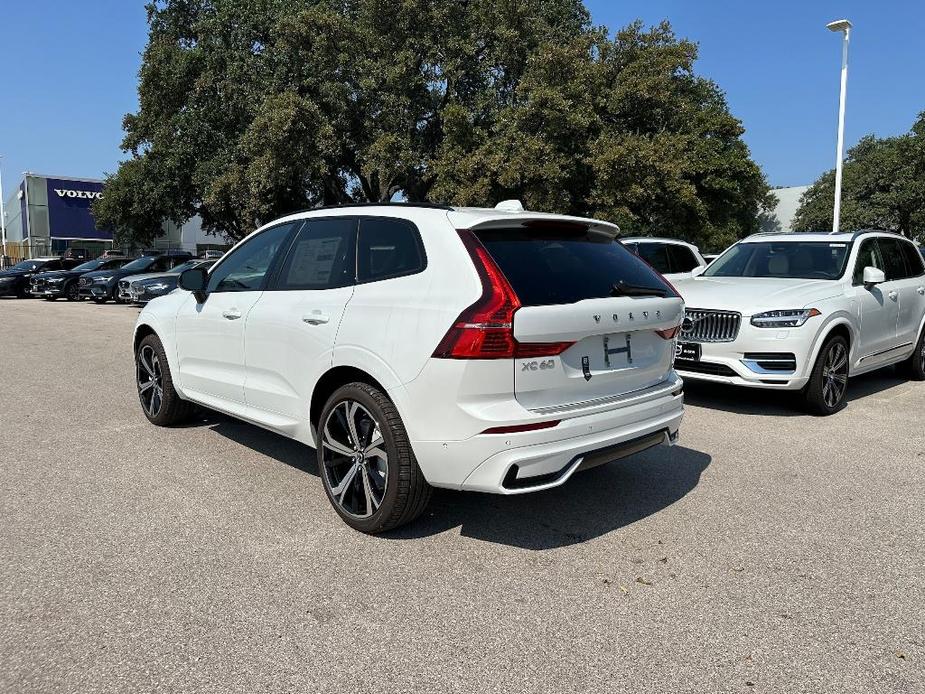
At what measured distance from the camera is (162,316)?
19.1ft

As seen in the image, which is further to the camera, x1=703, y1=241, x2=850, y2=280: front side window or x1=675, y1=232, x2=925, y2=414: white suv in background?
x1=703, y1=241, x2=850, y2=280: front side window

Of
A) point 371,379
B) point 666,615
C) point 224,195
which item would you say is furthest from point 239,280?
point 224,195

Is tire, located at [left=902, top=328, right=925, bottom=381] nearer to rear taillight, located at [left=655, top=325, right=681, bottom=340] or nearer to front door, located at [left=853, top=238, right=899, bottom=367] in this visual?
front door, located at [left=853, top=238, right=899, bottom=367]

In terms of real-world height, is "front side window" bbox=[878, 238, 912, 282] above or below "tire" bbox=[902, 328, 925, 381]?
above

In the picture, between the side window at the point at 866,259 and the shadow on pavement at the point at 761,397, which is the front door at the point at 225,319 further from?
the side window at the point at 866,259

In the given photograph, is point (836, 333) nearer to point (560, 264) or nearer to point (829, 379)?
point (829, 379)

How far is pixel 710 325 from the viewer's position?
268 inches

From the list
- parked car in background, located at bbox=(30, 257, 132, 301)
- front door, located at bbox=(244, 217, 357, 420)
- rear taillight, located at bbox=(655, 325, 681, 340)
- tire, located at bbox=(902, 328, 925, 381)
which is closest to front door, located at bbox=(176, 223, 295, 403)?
front door, located at bbox=(244, 217, 357, 420)

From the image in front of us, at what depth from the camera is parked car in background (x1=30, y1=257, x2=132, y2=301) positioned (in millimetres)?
26234

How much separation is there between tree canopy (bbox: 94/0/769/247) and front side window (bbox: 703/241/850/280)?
1252 cm

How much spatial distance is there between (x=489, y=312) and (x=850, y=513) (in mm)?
2683

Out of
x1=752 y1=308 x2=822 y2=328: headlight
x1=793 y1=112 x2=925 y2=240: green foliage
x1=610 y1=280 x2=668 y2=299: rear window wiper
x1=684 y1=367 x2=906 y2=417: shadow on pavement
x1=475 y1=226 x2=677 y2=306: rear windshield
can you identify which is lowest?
x1=684 y1=367 x2=906 y2=417: shadow on pavement

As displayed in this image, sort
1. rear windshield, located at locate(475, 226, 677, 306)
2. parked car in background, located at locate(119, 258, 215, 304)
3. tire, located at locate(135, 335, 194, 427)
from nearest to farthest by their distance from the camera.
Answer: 1. rear windshield, located at locate(475, 226, 677, 306)
2. tire, located at locate(135, 335, 194, 427)
3. parked car in background, located at locate(119, 258, 215, 304)

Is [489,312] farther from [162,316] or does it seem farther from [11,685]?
[162,316]
